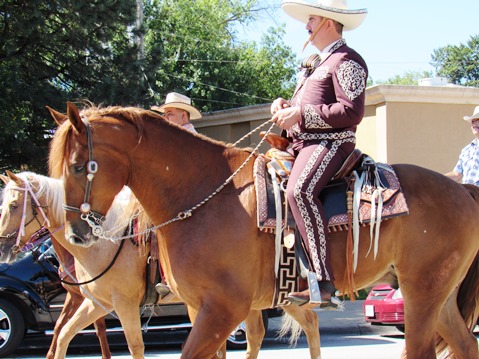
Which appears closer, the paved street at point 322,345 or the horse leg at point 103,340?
the horse leg at point 103,340

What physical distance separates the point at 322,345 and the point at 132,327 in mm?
4379

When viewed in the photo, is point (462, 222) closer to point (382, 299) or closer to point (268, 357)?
point (268, 357)

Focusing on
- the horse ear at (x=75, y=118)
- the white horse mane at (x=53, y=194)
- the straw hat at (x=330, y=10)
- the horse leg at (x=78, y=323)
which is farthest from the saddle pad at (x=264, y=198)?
the horse leg at (x=78, y=323)

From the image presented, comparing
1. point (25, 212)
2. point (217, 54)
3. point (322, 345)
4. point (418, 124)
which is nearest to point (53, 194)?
point (25, 212)

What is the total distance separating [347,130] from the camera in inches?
184

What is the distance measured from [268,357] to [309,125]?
5226mm

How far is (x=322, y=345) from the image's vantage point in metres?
10.0

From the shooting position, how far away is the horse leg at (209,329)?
13.7 ft

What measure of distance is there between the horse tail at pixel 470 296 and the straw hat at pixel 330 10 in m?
1.59

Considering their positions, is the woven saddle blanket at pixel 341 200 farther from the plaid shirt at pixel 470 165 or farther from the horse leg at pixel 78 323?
the horse leg at pixel 78 323

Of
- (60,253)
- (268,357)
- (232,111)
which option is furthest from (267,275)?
(232,111)

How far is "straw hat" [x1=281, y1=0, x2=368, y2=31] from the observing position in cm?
461

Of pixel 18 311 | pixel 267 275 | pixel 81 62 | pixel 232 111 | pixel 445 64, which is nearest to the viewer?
pixel 267 275

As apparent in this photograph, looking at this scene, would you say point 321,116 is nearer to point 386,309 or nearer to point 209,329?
point 209,329
